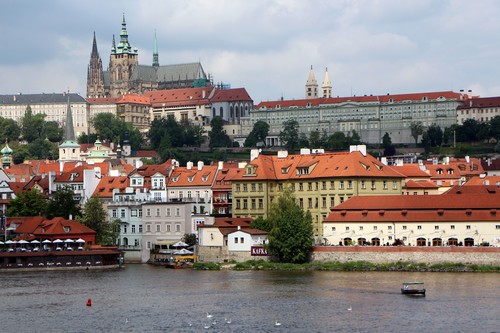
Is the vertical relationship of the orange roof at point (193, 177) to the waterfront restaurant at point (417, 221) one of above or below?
above

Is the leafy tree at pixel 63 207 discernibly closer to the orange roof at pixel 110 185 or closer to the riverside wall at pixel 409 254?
the orange roof at pixel 110 185

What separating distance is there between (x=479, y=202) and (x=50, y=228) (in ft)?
90.6

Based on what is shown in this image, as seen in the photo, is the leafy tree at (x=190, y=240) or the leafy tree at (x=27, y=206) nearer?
the leafy tree at (x=190, y=240)

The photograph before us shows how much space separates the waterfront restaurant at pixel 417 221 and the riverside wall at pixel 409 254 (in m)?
2.15

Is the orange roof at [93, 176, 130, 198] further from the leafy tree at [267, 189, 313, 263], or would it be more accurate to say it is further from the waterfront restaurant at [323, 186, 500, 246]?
the waterfront restaurant at [323, 186, 500, 246]

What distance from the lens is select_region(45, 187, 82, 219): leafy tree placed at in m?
94.8

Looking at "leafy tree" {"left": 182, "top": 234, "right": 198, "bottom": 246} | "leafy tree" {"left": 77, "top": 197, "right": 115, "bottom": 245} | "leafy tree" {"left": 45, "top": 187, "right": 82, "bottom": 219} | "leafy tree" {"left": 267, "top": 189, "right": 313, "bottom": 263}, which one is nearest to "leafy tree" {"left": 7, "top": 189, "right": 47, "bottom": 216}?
"leafy tree" {"left": 45, "top": 187, "right": 82, "bottom": 219}

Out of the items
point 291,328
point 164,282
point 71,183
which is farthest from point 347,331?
point 71,183

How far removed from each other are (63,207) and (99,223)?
434 centimetres

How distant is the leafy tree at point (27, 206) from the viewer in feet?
321

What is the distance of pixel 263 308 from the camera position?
6172cm

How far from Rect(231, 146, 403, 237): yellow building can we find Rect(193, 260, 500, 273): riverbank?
8526 millimetres

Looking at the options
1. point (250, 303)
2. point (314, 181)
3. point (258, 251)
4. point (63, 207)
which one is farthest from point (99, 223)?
point (250, 303)

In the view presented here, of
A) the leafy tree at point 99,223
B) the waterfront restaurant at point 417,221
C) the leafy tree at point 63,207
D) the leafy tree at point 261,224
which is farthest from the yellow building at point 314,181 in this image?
the leafy tree at point 63,207
